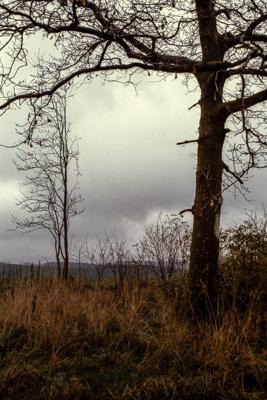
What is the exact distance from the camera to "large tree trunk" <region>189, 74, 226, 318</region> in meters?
7.48

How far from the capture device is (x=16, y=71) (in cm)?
839

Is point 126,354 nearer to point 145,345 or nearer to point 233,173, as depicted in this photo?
point 145,345

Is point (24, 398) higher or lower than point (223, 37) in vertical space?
lower

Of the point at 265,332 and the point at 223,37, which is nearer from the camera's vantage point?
the point at 265,332

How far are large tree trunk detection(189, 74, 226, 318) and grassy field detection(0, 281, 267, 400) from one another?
39 cm

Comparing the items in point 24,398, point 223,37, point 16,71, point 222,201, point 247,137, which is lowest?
point 24,398


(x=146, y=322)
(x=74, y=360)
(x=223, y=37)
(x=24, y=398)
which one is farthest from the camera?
(x=223, y=37)

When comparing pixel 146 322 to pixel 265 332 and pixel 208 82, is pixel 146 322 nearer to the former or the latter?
pixel 265 332

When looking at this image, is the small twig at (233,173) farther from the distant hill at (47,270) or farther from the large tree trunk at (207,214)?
the distant hill at (47,270)

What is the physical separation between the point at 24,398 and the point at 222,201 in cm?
405

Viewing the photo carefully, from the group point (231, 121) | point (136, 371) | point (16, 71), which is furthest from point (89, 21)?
point (136, 371)

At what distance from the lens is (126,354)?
245 inches

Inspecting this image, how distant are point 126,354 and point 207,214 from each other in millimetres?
2486

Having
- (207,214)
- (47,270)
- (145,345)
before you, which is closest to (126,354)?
(145,345)
